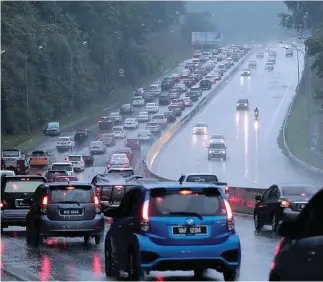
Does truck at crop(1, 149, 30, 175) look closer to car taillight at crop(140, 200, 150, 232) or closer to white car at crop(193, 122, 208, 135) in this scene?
white car at crop(193, 122, 208, 135)

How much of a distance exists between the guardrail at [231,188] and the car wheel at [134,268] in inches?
885

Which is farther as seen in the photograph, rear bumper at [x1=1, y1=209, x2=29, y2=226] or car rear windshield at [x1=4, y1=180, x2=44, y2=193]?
car rear windshield at [x1=4, y1=180, x2=44, y2=193]

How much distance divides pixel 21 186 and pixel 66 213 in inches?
268

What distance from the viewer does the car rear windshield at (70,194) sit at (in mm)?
24328

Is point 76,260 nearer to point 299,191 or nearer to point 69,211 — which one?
point 69,211

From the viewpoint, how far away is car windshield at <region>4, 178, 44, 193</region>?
3022 centimetres

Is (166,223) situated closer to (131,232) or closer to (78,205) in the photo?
(131,232)

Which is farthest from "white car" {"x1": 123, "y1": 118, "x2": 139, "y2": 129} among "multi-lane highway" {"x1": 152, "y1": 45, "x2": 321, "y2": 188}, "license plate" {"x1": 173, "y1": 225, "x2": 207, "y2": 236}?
"license plate" {"x1": 173, "y1": 225, "x2": 207, "y2": 236}

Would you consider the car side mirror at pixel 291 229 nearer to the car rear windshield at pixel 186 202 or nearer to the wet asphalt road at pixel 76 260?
the car rear windshield at pixel 186 202

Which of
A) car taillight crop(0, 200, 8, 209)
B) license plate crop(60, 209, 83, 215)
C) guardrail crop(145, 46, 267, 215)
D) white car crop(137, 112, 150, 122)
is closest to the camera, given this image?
license plate crop(60, 209, 83, 215)

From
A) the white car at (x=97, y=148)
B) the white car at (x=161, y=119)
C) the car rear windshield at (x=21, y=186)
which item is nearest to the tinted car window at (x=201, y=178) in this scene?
the car rear windshield at (x=21, y=186)

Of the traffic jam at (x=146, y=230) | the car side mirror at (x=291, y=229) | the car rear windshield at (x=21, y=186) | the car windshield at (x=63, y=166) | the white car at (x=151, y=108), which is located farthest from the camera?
the white car at (x=151, y=108)

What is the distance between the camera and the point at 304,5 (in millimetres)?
142250

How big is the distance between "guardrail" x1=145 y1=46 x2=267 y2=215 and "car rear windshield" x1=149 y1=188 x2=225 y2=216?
2248cm
